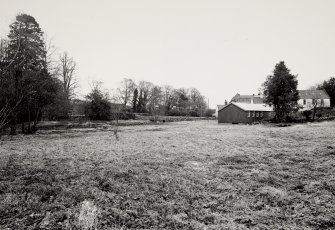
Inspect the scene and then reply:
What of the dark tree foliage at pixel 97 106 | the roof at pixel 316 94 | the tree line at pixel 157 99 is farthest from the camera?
the tree line at pixel 157 99

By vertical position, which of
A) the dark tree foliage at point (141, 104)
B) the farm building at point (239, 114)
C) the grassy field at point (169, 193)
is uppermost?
the dark tree foliage at point (141, 104)

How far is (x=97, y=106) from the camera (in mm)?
45438

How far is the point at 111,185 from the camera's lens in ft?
24.8

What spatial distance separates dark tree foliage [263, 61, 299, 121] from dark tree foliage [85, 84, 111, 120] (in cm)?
3103

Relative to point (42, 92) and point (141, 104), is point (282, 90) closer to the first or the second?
point (42, 92)

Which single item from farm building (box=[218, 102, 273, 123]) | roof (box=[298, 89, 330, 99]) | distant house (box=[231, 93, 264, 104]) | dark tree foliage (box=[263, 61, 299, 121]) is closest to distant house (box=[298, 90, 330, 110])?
roof (box=[298, 89, 330, 99])

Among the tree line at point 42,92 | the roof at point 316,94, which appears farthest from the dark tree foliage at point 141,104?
the roof at point 316,94

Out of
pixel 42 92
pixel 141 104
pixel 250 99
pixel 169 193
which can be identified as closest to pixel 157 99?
pixel 141 104

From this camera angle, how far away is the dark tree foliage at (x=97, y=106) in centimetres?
4544

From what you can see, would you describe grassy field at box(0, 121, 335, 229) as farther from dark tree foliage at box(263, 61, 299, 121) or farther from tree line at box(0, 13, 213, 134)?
dark tree foliage at box(263, 61, 299, 121)

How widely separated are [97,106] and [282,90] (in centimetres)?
3468

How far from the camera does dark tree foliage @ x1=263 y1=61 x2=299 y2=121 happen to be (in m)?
39.7

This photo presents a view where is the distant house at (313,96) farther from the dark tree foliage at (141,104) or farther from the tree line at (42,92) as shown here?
the dark tree foliage at (141,104)

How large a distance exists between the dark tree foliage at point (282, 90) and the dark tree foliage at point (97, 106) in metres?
31.0
